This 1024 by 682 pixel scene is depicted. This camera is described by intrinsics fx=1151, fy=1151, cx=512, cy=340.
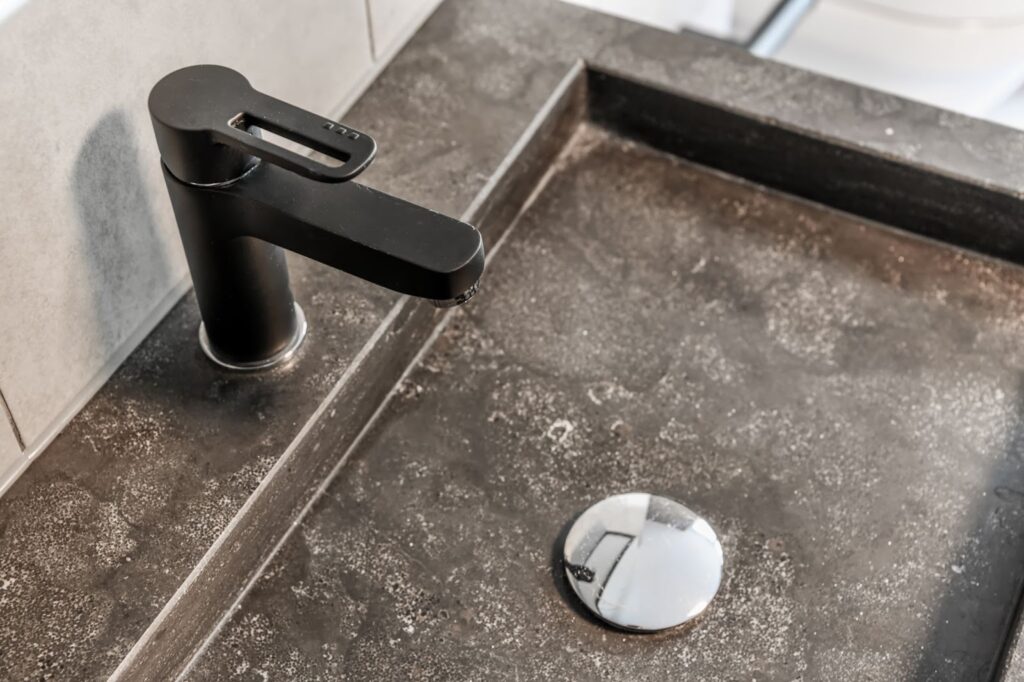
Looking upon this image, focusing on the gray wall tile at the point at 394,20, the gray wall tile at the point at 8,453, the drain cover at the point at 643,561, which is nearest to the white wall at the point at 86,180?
the gray wall tile at the point at 8,453

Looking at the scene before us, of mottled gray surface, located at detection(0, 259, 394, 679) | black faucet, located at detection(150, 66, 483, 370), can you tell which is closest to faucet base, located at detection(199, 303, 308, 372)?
mottled gray surface, located at detection(0, 259, 394, 679)

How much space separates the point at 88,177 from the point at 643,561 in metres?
0.42

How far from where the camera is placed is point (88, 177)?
0.70m

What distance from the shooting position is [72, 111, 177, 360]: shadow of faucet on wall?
0.70m

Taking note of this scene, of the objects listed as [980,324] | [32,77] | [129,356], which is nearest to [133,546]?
[129,356]

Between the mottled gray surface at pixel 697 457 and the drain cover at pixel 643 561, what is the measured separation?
0.02m

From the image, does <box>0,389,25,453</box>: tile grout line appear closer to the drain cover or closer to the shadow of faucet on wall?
the shadow of faucet on wall

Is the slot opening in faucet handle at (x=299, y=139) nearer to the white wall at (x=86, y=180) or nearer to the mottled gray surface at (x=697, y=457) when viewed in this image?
the white wall at (x=86, y=180)

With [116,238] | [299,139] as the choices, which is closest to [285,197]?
[299,139]

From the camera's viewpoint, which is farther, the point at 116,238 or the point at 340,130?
the point at 116,238

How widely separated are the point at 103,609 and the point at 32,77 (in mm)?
302

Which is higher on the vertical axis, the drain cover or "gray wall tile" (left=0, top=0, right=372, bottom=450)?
"gray wall tile" (left=0, top=0, right=372, bottom=450)

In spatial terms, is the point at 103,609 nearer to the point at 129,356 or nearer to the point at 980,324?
the point at 129,356

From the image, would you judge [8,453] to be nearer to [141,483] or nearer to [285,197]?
[141,483]
